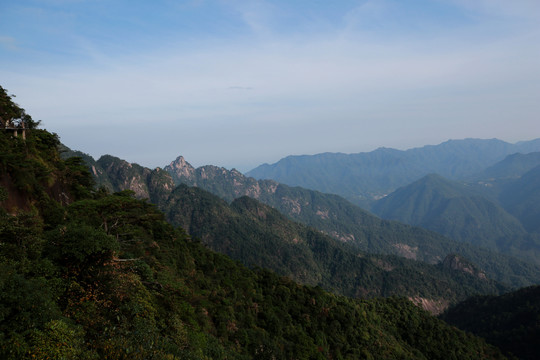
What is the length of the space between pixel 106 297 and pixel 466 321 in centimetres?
14167

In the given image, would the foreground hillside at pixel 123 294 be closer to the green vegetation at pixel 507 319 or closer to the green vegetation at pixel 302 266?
the green vegetation at pixel 507 319

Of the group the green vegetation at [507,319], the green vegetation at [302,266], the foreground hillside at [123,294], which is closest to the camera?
the foreground hillside at [123,294]

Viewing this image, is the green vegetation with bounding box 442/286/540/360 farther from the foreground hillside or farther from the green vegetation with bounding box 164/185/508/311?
the foreground hillside

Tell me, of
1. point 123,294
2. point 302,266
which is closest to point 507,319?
point 302,266

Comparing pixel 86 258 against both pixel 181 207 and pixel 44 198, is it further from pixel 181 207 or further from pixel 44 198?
pixel 181 207

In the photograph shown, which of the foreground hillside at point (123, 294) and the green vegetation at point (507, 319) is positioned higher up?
the foreground hillside at point (123, 294)

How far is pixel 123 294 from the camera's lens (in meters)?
19.3

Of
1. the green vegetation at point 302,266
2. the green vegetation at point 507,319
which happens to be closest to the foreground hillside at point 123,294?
the green vegetation at point 507,319

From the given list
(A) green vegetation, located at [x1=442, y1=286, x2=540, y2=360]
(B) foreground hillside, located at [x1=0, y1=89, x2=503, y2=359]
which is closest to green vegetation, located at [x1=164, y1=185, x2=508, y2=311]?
(A) green vegetation, located at [x1=442, y1=286, x2=540, y2=360]

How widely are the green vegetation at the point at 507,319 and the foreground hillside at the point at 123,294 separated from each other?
54.0 meters

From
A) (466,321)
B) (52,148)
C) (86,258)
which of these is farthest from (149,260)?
(466,321)

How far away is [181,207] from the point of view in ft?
649

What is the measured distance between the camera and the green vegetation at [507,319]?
86.1m

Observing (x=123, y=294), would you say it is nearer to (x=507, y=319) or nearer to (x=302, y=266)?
(x=507, y=319)
